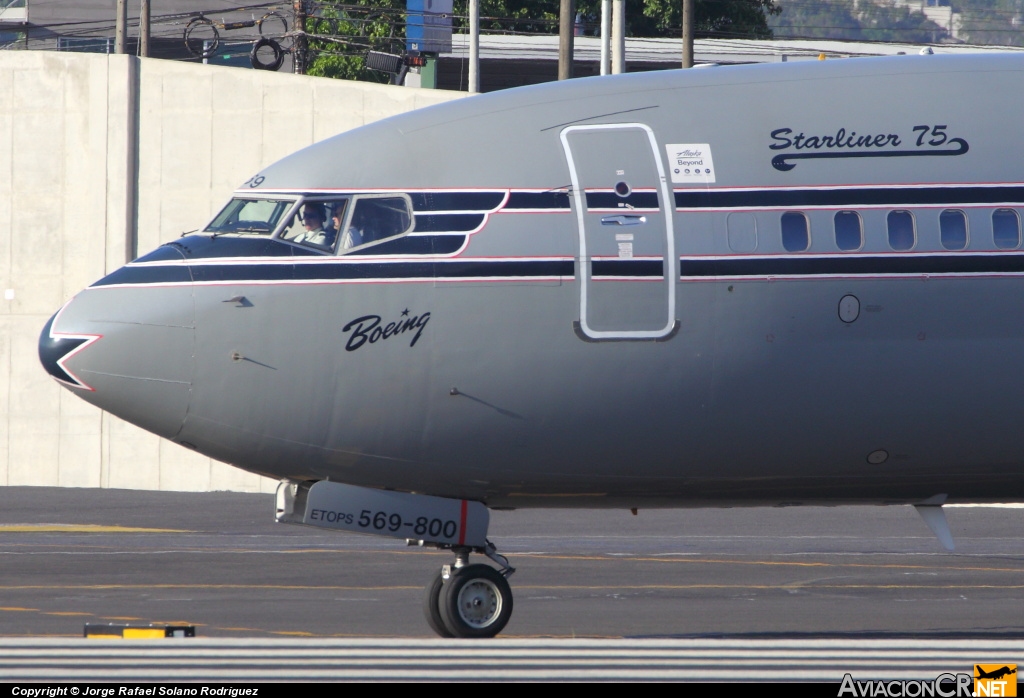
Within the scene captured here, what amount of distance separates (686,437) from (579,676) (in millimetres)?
3657

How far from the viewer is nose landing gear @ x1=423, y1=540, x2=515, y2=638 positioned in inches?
484

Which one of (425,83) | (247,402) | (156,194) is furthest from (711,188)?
(425,83)

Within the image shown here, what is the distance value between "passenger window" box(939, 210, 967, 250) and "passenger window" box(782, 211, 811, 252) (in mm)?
1129

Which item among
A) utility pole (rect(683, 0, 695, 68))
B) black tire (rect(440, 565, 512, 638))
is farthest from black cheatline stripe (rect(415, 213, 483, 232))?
utility pole (rect(683, 0, 695, 68))

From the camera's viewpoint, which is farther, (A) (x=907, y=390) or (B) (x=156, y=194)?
(B) (x=156, y=194)

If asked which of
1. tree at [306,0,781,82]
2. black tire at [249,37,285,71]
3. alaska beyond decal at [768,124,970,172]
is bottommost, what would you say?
alaska beyond decal at [768,124,970,172]

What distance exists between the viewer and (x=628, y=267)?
1173 centimetres

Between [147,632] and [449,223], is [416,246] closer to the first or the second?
[449,223]

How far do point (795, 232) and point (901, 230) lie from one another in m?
0.88

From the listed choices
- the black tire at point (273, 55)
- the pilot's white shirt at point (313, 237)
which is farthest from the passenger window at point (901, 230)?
the black tire at point (273, 55)

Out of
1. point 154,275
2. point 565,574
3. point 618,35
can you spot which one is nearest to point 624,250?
point 154,275

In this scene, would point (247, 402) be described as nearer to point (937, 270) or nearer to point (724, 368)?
point (724, 368)

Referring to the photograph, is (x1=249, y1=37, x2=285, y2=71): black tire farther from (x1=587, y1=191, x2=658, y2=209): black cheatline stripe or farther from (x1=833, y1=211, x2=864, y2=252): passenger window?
(x1=833, y1=211, x2=864, y2=252): passenger window

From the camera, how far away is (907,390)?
39.0ft
